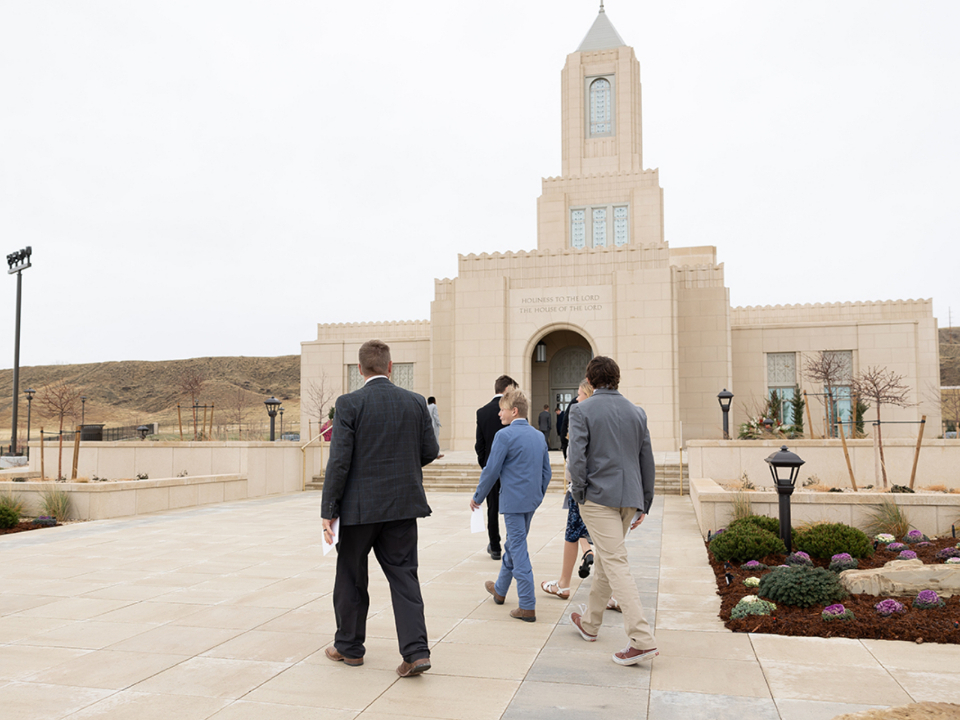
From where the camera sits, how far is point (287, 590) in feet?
22.9

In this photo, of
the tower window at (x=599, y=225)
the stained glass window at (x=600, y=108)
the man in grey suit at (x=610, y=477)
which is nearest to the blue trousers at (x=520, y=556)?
the man in grey suit at (x=610, y=477)

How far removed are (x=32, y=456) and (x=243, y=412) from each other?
→ 66864 mm

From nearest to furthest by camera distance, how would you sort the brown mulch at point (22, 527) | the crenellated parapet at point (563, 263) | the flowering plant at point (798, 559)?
the flowering plant at point (798, 559), the brown mulch at point (22, 527), the crenellated parapet at point (563, 263)

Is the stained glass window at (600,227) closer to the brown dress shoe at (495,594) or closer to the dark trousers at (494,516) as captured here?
the dark trousers at (494,516)

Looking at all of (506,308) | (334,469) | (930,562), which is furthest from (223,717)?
(506,308)

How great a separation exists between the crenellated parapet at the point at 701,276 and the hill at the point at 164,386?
5793 cm

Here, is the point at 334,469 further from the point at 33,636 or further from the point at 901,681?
the point at 901,681

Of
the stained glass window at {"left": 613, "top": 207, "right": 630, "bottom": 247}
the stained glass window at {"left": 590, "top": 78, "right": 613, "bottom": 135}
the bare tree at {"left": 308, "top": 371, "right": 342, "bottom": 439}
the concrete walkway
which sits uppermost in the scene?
the stained glass window at {"left": 590, "top": 78, "right": 613, "bottom": 135}

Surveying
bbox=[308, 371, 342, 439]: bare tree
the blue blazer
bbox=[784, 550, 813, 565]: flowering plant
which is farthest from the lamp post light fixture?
the blue blazer

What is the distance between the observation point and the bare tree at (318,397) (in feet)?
108

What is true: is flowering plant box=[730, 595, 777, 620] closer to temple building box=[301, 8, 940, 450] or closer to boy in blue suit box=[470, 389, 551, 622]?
boy in blue suit box=[470, 389, 551, 622]

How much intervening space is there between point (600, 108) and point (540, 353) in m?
11.1

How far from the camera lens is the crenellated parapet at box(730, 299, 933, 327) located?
31781mm

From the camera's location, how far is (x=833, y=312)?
107 feet
